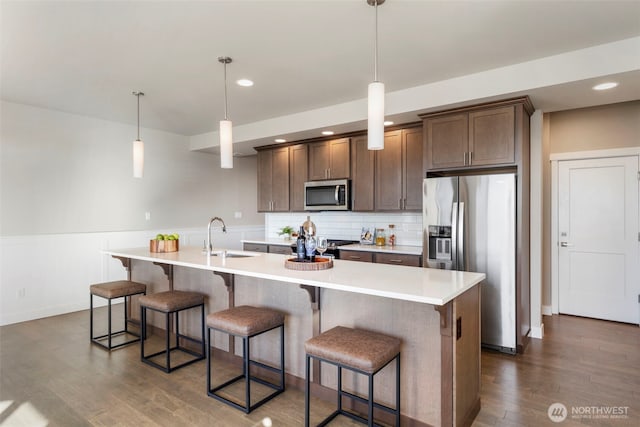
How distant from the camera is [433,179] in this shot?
142 inches

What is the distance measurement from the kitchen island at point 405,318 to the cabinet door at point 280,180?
2.76 m

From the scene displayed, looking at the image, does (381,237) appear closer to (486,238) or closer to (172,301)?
(486,238)

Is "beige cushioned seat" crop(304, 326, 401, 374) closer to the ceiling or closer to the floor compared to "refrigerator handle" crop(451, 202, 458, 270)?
closer to the floor

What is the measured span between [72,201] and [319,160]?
328 centimetres

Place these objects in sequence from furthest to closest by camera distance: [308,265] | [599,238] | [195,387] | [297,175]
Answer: [297,175], [599,238], [195,387], [308,265]

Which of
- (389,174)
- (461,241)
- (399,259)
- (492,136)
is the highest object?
(492,136)

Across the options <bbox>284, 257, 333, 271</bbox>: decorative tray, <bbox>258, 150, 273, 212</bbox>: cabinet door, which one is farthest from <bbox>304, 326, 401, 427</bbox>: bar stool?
<bbox>258, 150, 273, 212</bbox>: cabinet door

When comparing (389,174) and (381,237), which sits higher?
(389,174)

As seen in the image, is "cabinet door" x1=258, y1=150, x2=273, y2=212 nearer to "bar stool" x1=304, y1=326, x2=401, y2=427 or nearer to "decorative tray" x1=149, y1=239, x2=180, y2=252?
"decorative tray" x1=149, y1=239, x2=180, y2=252

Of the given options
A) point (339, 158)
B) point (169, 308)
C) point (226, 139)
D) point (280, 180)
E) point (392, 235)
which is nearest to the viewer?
point (169, 308)

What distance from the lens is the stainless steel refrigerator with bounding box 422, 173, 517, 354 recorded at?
326cm

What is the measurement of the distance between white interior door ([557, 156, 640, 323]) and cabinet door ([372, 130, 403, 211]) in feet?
6.62

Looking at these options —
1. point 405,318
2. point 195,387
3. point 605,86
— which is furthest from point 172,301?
point 605,86

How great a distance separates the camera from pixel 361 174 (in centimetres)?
470
